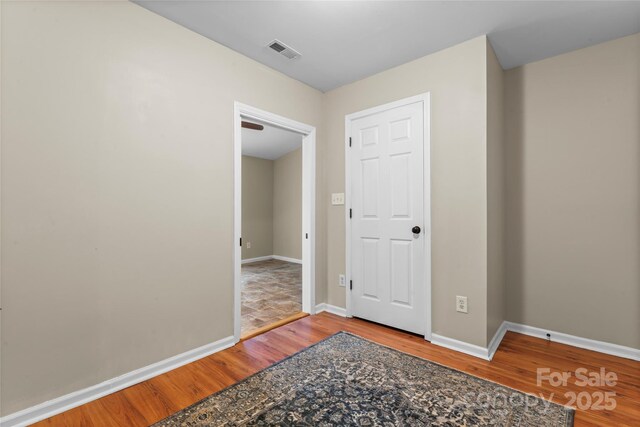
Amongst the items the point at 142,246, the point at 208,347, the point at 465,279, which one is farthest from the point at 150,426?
the point at 465,279

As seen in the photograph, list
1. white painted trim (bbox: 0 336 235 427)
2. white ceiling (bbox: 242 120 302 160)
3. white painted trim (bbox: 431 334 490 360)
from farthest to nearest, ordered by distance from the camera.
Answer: white ceiling (bbox: 242 120 302 160), white painted trim (bbox: 431 334 490 360), white painted trim (bbox: 0 336 235 427)

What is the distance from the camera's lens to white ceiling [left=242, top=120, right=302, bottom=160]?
563 cm

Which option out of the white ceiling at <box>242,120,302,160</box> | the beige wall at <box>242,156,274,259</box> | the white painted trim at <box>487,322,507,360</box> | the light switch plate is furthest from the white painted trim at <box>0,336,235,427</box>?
the beige wall at <box>242,156,274,259</box>

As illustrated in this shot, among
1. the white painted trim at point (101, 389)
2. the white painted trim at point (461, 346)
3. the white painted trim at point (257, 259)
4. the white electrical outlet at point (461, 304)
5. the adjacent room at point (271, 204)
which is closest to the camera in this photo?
the white painted trim at point (101, 389)

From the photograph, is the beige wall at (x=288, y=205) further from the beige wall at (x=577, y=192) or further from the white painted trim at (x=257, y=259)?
the beige wall at (x=577, y=192)

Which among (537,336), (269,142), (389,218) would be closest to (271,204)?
(269,142)

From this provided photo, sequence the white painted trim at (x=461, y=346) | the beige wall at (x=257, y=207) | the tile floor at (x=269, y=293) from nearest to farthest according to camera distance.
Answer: the white painted trim at (x=461, y=346) < the tile floor at (x=269, y=293) < the beige wall at (x=257, y=207)

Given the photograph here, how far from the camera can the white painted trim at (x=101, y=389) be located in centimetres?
153

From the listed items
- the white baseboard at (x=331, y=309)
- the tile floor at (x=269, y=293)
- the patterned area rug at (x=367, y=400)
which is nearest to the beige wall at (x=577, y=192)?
the patterned area rug at (x=367, y=400)

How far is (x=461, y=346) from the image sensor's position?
2375 millimetres

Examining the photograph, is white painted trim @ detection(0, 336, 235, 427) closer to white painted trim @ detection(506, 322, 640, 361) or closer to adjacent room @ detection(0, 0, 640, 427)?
adjacent room @ detection(0, 0, 640, 427)

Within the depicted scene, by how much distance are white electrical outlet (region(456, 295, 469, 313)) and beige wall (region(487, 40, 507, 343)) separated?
6.5 inches

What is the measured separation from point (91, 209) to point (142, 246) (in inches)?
14.8

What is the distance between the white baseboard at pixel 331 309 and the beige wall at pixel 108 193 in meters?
1.14
